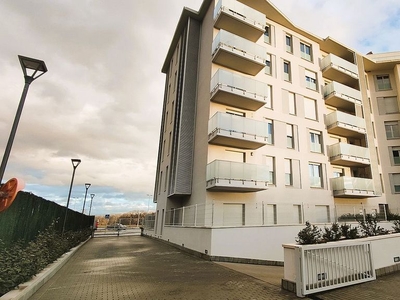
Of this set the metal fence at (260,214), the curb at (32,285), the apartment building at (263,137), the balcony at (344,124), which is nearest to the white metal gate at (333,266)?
the apartment building at (263,137)

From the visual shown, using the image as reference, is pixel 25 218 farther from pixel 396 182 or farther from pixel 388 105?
pixel 388 105

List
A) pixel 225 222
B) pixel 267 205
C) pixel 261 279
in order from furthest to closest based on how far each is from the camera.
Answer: pixel 267 205 < pixel 225 222 < pixel 261 279

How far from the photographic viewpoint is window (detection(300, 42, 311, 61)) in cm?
2169

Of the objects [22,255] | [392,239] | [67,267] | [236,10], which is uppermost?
[236,10]

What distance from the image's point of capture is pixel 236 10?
1709 cm

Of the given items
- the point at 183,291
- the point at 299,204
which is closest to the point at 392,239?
the point at 183,291

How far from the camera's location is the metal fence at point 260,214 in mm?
13911

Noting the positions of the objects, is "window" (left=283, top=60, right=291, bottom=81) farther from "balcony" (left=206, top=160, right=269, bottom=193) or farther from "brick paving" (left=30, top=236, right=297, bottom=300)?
"brick paving" (left=30, top=236, right=297, bottom=300)

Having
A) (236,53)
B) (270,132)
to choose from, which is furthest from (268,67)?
(270,132)

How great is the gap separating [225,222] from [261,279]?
24.3 ft

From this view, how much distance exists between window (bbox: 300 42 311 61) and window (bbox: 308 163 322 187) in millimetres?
10087

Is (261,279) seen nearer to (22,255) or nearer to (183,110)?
(22,255)

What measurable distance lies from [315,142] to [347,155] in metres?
2.59

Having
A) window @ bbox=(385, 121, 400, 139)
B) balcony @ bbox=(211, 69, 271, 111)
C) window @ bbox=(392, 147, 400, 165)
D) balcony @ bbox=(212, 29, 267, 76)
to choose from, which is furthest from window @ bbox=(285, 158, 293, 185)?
window @ bbox=(385, 121, 400, 139)
